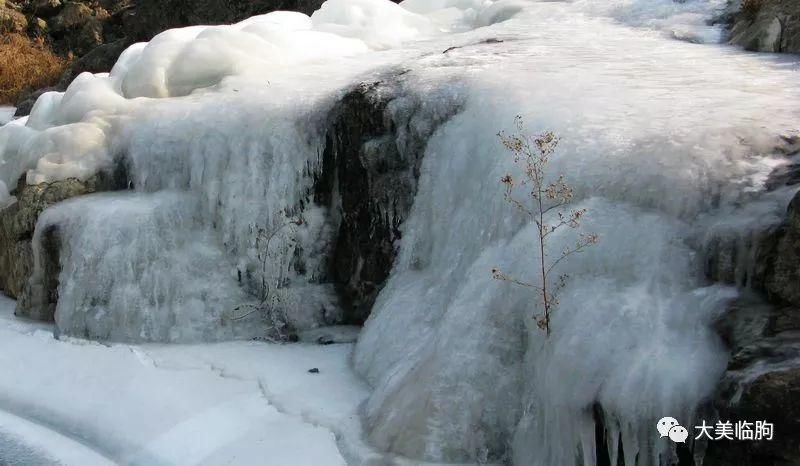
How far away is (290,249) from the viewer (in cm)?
581

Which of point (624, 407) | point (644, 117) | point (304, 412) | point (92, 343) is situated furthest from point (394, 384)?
point (92, 343)

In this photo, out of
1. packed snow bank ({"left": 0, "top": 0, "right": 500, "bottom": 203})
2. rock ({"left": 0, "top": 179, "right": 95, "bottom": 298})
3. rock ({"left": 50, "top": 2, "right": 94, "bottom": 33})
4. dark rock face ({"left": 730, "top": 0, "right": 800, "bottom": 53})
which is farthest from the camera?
rock ({"left": 50, "top": 2, "right": 94, "bottom": 33})

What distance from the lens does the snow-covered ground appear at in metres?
4.20

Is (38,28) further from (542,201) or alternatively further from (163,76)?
(542,201)

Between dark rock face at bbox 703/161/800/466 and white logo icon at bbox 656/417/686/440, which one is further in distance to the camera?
white logo icon at bbox 656/417/686/440

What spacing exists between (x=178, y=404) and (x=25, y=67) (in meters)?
9.55

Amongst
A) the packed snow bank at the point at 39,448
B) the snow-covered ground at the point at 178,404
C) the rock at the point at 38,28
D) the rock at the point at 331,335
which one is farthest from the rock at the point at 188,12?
the packed snow bank at the point at 39,448

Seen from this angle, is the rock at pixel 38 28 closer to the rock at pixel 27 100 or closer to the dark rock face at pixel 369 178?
the rock at pixel 27 100

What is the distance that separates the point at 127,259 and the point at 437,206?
200cm

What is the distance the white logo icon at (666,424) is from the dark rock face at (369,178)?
2.46 metres

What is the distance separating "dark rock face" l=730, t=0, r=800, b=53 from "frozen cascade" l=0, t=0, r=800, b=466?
9.2 inches

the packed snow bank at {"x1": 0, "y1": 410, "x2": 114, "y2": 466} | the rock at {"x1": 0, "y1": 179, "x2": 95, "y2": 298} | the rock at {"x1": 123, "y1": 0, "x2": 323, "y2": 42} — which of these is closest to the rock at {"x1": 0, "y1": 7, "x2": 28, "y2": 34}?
the rock at {"x1": 123, "y1": 0, "x2": 323, "y2": 42}

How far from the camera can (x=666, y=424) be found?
3162mm

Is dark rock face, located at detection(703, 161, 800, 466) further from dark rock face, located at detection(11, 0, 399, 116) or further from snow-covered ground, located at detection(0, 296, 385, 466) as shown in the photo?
dark rock face, located at detection(11, 0, 399, 116)
